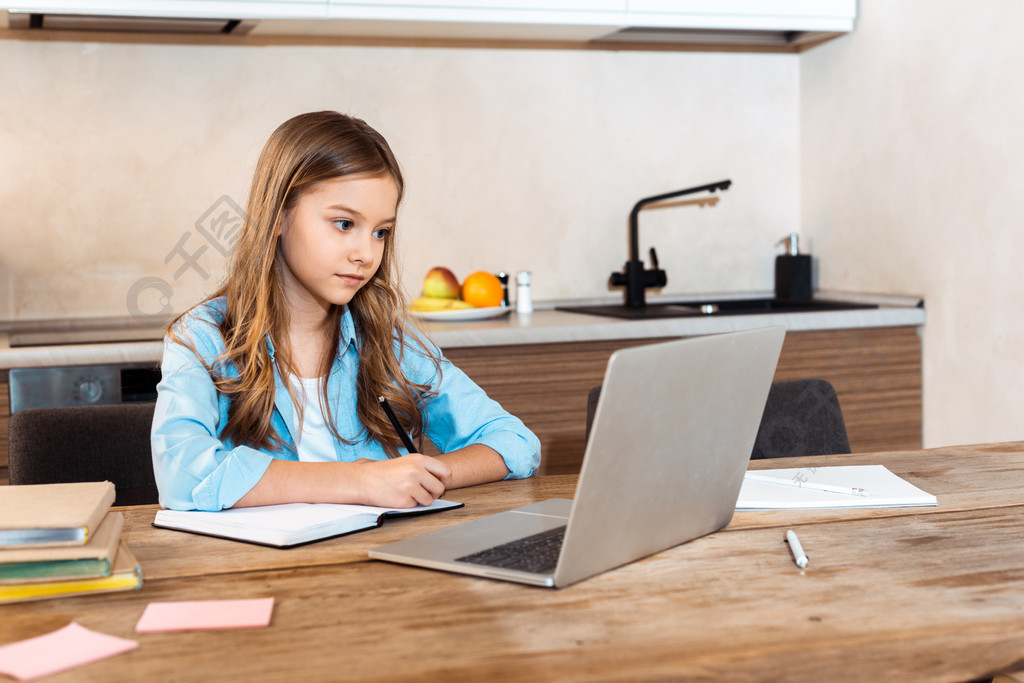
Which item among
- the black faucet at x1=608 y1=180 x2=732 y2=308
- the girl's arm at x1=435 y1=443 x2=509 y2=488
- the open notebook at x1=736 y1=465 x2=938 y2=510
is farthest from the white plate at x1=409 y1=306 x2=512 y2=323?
the open notebook at x1=736 y1=465 x2=938 y2=510

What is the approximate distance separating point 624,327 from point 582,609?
5.14 feet

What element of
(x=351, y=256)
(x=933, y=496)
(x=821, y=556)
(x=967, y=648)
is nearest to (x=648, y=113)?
(x=351, y=256)

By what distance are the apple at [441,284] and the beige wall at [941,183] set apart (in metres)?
1.11

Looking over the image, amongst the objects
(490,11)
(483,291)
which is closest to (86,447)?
(483,291)

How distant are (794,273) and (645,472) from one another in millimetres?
2183

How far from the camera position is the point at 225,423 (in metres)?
1.30

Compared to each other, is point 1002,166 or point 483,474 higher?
point 1002,166

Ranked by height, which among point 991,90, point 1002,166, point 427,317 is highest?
point 991,90

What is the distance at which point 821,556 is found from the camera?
90 cm

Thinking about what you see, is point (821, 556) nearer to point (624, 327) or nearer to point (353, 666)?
point (353, 666)

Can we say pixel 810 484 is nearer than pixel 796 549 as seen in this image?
No

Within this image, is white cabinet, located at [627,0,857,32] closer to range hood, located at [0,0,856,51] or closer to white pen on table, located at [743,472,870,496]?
range hood, located at [0,0,856,51]

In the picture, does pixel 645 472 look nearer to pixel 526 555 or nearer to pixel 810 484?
pixel 526 555

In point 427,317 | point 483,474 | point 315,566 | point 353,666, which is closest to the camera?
point 353,666
